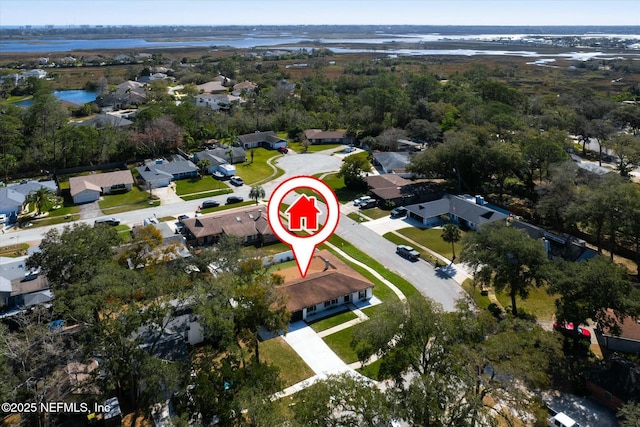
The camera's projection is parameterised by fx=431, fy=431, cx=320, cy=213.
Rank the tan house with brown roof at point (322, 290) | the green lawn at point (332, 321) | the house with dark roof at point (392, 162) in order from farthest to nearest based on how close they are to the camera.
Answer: the house with dark roof at point (392, 162), the tan house with brown roof at point (322, 290), the green lawn at point (332, 321)

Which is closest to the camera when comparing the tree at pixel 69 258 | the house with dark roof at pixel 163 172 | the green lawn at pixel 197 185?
the tree at pixel 69 258

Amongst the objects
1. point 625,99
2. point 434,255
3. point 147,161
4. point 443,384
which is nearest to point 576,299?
point 443,384

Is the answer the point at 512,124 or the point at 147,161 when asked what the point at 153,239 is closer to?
the point at 147,161

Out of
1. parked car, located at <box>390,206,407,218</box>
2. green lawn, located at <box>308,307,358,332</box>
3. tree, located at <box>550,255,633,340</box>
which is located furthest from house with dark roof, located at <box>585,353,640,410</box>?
parked car, located at <box>390,206,407,218</box>

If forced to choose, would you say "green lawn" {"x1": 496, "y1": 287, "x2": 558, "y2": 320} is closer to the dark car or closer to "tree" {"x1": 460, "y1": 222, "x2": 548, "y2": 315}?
"tree" {"x1": 460, "y1": 222, "x2": 548, "y2": 315}

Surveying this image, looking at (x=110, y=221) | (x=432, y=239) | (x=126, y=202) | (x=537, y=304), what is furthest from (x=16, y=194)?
(x=537, y=304)

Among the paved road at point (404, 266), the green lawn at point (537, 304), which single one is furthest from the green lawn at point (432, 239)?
the green lawn at point (537, 304)

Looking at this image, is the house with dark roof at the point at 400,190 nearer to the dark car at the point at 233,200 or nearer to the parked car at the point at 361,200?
the parked car at the point at 361,200
